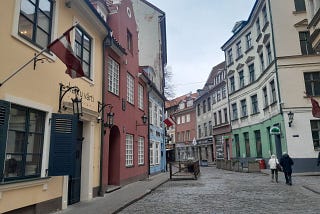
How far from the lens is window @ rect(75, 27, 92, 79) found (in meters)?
10.3

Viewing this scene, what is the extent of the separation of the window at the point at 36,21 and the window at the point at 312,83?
19395 millimetres

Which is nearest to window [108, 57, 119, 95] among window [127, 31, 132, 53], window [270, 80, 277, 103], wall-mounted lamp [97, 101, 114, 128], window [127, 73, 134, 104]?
wall-mounted lamp [97, 101, 114, 128]

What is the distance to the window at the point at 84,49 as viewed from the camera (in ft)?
33.8

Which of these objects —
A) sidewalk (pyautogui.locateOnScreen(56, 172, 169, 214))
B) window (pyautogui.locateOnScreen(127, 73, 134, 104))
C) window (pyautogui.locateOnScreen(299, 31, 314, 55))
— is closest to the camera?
sidewalk (pyautogui.locateOnScreen(56, 172, 169, 214))

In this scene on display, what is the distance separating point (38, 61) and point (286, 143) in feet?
60.3

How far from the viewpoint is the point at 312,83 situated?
71.2 ft

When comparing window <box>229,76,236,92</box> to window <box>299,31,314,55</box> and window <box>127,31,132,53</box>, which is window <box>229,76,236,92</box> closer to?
window <box>299,31,314,55</box>

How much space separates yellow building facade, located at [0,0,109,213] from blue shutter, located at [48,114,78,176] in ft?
0.09

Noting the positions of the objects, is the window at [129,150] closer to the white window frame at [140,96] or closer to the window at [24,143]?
the white window frame at [140,96]

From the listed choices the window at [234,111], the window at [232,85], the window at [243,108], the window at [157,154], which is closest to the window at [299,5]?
the window at [243,108]

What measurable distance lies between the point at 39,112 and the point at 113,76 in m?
6.43

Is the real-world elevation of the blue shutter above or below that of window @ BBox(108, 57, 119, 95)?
below

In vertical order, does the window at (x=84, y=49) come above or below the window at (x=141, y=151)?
above

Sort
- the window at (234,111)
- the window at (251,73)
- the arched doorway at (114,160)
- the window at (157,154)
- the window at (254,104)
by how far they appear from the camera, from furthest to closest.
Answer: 1. the window at (234,111)
2. the window at (251,73)
3. the window at (254,104)
4. the window at (157,154)
5. the arched doorway at (114,160)
